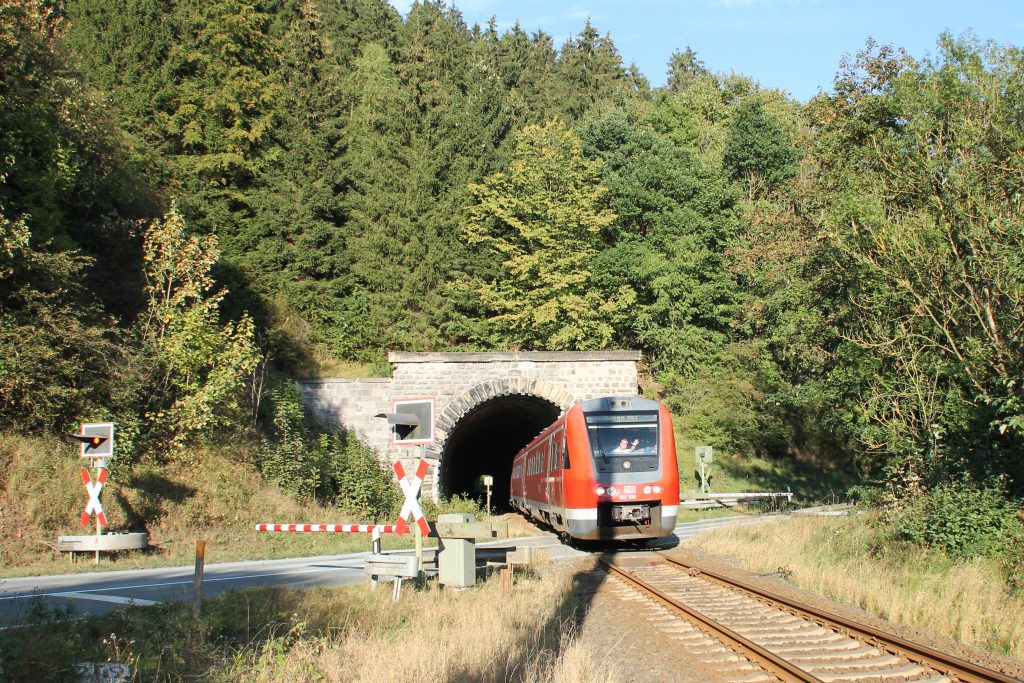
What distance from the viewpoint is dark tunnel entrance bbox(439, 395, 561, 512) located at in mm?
31312

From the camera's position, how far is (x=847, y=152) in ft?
69.7

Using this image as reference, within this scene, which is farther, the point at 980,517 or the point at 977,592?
the point at 980,517

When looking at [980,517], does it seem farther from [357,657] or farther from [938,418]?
[357,657]

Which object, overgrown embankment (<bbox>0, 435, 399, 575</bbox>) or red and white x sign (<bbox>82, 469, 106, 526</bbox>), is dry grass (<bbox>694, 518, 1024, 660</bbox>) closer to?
overgrown embankment (<bbox>0, 435, 399, 575</bbox>)

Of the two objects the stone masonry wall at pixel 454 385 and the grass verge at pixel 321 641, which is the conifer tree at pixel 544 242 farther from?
the grass verge at pixel 321 641

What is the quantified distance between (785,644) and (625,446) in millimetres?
8472

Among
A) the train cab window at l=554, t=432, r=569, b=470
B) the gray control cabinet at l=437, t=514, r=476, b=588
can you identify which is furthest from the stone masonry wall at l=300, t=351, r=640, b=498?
the gray control cabinet at l=437, t=514, r=476, b=588

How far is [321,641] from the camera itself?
8242 mm

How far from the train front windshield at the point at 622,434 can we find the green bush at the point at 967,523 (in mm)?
4724

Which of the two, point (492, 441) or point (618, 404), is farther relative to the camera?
point (492, 441)

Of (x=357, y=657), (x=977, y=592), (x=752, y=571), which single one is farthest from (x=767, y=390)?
(x=357, y=657)

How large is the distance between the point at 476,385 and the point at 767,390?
1427cm

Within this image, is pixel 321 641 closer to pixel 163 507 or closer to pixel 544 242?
pixel 163 507

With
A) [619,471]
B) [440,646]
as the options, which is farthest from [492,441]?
[440,646]
